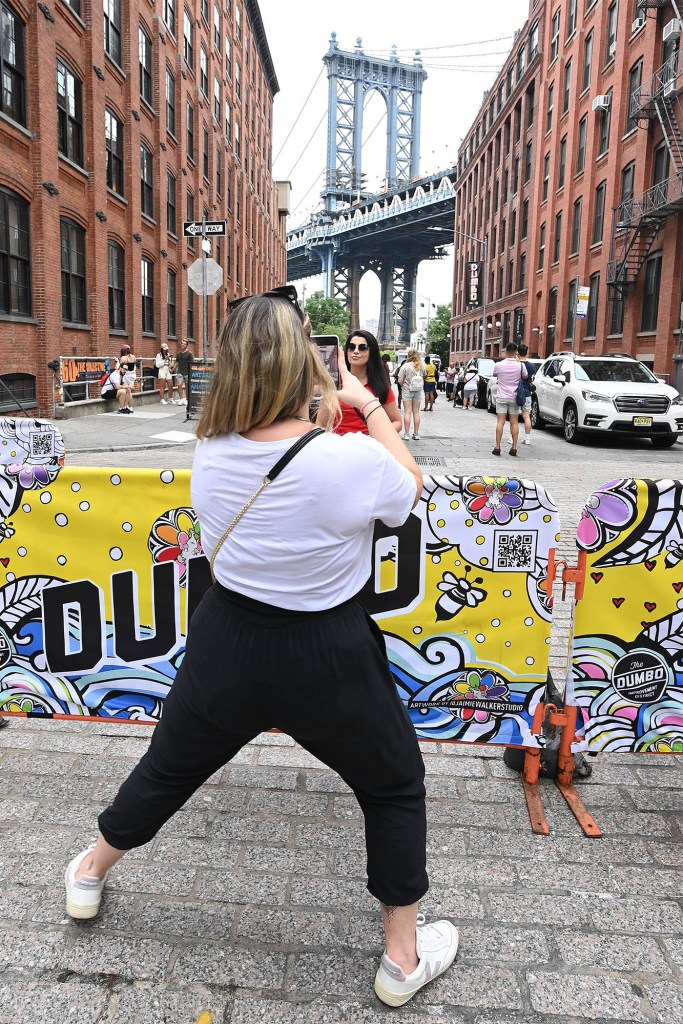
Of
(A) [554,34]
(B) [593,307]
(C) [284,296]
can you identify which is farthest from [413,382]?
(A) [554,34]

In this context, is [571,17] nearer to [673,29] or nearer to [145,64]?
[673,29]

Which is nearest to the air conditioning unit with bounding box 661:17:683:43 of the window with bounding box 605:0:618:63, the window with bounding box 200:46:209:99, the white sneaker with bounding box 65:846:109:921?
the window with bounding box 605:0:618:63

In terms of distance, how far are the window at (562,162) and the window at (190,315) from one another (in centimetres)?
1991

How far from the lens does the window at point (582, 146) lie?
37.3 meters

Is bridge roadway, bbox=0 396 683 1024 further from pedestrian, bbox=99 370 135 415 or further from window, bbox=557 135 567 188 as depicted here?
window, bbox=557 135 567 188

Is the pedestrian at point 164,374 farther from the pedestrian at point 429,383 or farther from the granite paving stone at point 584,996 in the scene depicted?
the granite paving stone at point 584,996

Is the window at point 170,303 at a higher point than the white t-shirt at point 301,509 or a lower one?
higher

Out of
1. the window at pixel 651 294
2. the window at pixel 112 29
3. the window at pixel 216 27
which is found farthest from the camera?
the window at pixel 216 27

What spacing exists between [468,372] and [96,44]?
19.3m

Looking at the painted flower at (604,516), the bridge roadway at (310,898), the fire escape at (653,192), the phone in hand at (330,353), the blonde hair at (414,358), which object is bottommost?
the bridge roadway at (310,898)

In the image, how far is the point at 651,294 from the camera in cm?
2925

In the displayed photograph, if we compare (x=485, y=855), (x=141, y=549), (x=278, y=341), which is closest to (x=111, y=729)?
(x=141, y=549)

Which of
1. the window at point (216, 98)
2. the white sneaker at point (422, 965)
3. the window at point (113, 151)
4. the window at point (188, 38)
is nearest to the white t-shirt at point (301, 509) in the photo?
the white sneaker at point (422, 965)

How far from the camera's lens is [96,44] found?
2234 centimetres
